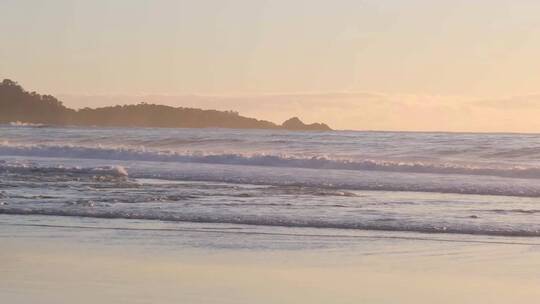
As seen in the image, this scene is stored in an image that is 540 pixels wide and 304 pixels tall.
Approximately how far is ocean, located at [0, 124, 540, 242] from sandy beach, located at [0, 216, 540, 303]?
64 cm

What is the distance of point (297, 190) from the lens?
60.3ft

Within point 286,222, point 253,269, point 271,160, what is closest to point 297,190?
point 286,222

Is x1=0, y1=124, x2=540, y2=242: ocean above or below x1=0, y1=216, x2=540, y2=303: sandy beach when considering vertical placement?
above

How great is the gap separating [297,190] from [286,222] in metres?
5.54

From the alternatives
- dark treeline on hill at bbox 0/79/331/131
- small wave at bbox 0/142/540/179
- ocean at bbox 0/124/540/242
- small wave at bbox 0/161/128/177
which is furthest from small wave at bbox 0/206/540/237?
dark treeline on hill at bbox 0/79/331/131

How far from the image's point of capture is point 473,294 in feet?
26.7

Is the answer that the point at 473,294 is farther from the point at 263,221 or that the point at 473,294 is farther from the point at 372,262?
the point at 263,221

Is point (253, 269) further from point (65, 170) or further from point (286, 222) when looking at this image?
point (65, 170)

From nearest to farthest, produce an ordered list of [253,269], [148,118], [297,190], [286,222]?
[253,269]
[286,222]
[297,190]
[148,118]

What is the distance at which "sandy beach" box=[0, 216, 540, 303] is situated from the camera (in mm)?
7891

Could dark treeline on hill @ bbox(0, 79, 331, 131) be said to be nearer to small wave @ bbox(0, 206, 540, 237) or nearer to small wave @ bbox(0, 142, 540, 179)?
small wave @ bbox(0, 142, 540, 179)

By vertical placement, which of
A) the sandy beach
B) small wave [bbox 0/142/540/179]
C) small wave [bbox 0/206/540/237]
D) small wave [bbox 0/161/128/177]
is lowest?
the sandy beach

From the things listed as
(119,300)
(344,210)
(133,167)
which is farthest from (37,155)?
(119,300)

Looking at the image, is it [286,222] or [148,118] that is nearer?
[286,222]
